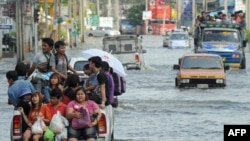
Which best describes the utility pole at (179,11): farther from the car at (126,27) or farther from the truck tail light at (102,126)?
the truck tail light at (102,126)

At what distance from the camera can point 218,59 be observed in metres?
39.8

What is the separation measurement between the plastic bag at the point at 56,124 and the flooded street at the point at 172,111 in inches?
194

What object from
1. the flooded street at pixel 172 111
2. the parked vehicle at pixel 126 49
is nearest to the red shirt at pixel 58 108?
the flooded street at pixel 172 111

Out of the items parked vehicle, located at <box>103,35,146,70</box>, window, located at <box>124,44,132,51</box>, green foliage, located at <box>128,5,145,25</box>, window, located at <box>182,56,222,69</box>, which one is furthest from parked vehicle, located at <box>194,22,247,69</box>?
green foliage, located at <box>128,5,145,25</box>

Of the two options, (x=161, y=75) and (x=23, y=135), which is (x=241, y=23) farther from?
(x=23, y=135)

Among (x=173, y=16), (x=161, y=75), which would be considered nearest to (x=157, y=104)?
(x=161, y=75)

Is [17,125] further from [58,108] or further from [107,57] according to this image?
[107,57]

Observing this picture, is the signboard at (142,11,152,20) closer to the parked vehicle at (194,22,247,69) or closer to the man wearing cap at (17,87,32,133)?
the parked vehicle at (194,22,247,69)

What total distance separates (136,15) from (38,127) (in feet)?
563

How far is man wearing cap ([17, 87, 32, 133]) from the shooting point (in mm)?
17516

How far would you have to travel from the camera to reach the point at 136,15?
7421 inches

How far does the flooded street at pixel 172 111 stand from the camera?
2314 cm

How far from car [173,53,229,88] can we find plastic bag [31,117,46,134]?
20935 millimetres

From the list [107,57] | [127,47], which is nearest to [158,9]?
[127,47]
